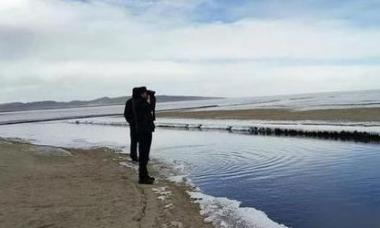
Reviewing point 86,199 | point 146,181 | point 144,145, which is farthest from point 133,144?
point 86,199

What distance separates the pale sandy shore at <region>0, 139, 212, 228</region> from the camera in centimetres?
925

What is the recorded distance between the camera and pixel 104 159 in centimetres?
2056

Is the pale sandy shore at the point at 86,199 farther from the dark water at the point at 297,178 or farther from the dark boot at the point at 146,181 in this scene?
the dark water at the point at 297,178

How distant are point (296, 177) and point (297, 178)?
18cm

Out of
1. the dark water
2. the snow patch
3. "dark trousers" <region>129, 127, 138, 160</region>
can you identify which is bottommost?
the snow patch

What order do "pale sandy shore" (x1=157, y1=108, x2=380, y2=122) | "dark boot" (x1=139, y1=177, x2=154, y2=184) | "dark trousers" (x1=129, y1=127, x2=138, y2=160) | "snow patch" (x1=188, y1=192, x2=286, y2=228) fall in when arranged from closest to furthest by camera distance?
"snow patch" (x1=188, y1=192, x2=286, y2=228), "dark boot" (x1=139, y1=177, x2=154, y2=184), "dark trousers" (x1=129, y1=127, x2=138, y2=160), "pale sandy shore" (x1=157, y1=108, x2=380, y2=122)

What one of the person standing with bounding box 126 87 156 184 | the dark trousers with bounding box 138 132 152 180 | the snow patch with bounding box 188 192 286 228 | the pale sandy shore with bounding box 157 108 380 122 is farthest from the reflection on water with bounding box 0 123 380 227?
the pale sandy shore with bounding box 157 108 380 122

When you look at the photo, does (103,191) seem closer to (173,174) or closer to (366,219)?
(173,174)

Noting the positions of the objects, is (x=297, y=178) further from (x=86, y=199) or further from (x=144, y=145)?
(x=86, y=199)

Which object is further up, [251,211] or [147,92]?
[147,92]

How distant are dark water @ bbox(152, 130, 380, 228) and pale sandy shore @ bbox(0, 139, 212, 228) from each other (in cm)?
183

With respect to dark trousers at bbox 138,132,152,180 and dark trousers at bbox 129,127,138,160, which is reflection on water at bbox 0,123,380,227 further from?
dark trousers at bbox 129,127,138,160

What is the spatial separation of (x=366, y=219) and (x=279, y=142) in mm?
16991

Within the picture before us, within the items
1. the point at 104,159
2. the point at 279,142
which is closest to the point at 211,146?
the point at 279,142
